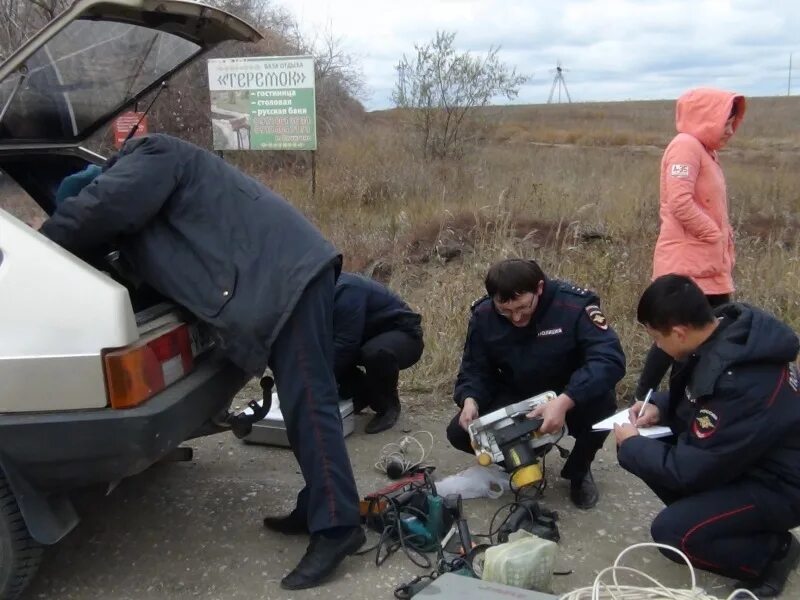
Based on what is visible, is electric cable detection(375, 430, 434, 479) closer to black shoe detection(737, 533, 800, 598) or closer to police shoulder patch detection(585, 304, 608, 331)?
police shoulder patch detection(585, 304, 608, 331)

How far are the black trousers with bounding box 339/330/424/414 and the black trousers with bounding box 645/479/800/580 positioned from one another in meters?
1.89

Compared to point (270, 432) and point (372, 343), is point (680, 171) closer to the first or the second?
point (372, 343)

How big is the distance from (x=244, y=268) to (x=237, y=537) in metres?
1.20

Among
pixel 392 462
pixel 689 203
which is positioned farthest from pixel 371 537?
Result: pixel 689 203

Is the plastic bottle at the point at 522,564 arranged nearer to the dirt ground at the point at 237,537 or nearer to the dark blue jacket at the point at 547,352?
the dirt ground at the point at 237,537

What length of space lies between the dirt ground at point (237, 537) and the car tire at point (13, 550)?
0.65 feet

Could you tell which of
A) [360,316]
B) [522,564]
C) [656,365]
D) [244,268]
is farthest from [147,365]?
[656,365]

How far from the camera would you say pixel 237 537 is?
10.4 ft

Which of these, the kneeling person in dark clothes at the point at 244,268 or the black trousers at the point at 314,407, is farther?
the black trousers at the point at 314,407

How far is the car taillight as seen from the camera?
2.35 meters

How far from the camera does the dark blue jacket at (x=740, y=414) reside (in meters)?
2.44

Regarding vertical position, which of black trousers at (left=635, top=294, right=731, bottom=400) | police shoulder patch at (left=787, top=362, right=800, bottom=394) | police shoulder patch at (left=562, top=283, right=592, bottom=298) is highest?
police shoulder patch at (left=562, top=283, right=592, bottom=298)

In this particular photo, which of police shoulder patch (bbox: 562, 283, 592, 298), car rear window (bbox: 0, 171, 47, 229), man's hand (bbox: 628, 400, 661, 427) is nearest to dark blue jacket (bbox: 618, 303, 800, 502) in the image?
man's hand (bbox: 628, 400, 661, 427)

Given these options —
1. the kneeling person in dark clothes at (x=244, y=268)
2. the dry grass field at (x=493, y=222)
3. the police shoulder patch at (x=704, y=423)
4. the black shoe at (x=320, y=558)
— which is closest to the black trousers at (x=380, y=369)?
the dry grass field at (x=493, y=222)
